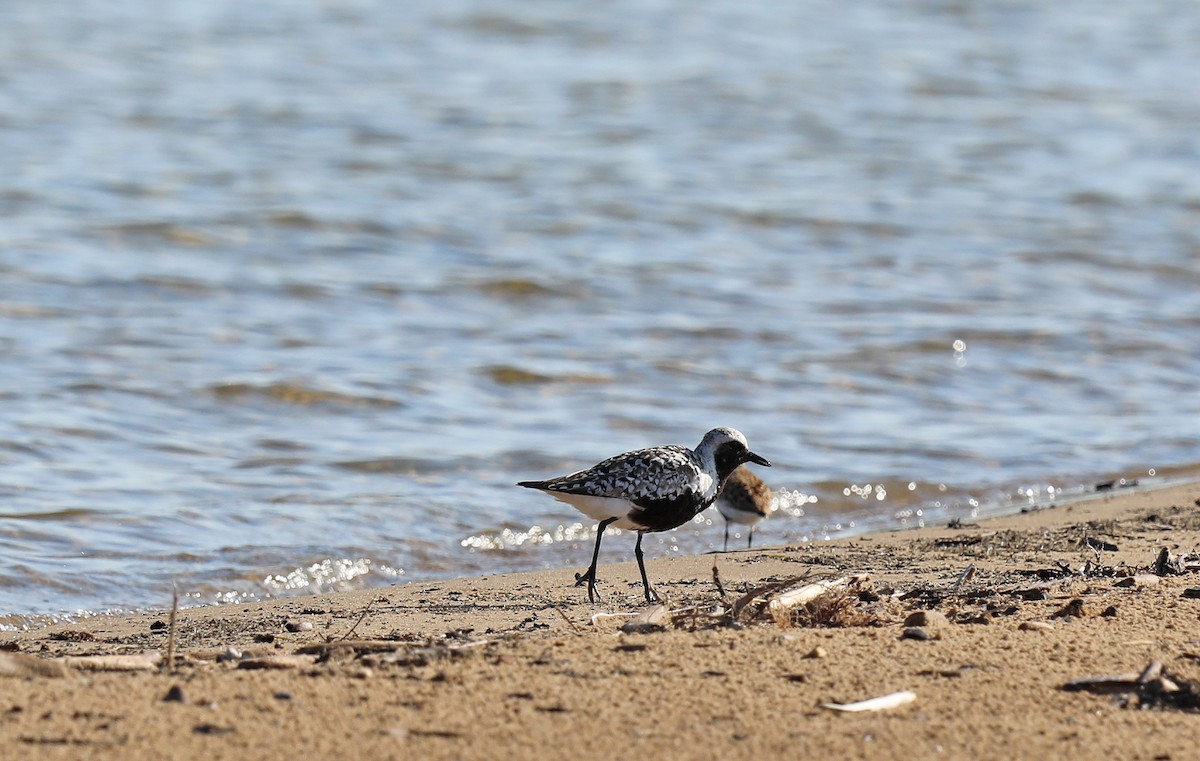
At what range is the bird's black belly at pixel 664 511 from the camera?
6648mm

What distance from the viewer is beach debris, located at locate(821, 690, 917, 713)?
173 inches

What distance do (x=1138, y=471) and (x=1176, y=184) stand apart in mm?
9602

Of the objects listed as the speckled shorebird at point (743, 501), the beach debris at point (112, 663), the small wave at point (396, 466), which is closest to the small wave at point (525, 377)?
the small wave at point (396, 466)

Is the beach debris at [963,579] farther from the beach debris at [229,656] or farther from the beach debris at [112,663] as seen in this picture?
the beach debris at [112,663]

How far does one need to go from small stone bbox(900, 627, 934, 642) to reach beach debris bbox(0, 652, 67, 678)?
8.37 feet

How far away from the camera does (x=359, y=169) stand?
1717 centimetres

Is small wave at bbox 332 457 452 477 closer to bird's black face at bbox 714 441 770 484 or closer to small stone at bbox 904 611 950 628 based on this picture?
bird's black face at bbox 714 441 770 484

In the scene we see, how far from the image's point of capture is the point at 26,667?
463 centimetres

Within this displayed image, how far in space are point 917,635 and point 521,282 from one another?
8545mm

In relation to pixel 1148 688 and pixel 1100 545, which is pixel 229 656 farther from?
pixel 1100 545

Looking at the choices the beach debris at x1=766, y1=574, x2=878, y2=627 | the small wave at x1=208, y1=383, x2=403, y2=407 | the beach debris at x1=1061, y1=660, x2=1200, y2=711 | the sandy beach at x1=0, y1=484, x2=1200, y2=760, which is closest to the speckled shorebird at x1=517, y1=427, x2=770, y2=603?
the sandy beach at x1=0, y1=484, x2=1200, y2=760

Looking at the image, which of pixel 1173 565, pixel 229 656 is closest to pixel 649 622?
pixel 229 656

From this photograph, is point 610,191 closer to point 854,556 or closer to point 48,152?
point 48,152

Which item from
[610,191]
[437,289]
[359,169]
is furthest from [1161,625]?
[359,169]
